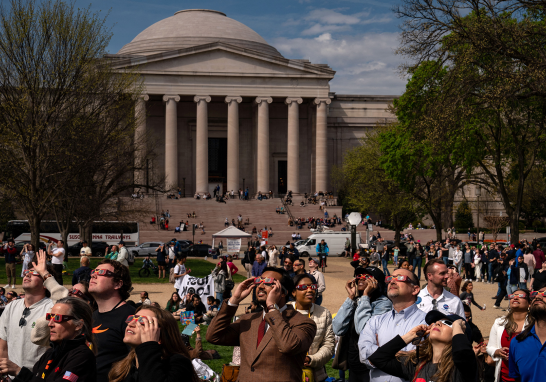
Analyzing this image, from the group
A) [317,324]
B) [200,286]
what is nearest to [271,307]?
[317,324]

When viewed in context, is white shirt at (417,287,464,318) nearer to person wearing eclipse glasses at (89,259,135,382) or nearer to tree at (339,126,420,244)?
person wearing eclipse glasses at (89,259,135,382)

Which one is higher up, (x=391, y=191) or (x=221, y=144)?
(x=221, y=144)

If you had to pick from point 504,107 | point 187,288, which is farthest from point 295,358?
point 504,107

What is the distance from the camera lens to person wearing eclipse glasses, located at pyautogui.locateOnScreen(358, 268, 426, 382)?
253 inches

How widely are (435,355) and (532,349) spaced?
144cm

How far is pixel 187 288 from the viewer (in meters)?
17.4

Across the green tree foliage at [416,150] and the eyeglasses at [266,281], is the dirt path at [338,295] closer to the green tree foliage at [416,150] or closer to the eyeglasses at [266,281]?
the green tree foliage at [416,150]

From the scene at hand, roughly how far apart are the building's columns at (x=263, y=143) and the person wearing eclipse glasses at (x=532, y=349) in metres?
69.8

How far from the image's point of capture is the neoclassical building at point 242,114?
2945 inches

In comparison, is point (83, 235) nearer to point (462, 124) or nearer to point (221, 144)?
point (462, 124)

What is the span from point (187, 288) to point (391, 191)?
131 feet

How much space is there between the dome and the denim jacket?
8214 centimetres

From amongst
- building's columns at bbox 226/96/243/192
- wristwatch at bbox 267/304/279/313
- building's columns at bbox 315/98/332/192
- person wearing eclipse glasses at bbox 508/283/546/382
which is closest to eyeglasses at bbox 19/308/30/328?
wristwatch at bbox 267/304/279/313

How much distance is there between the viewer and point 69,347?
5.14 m
